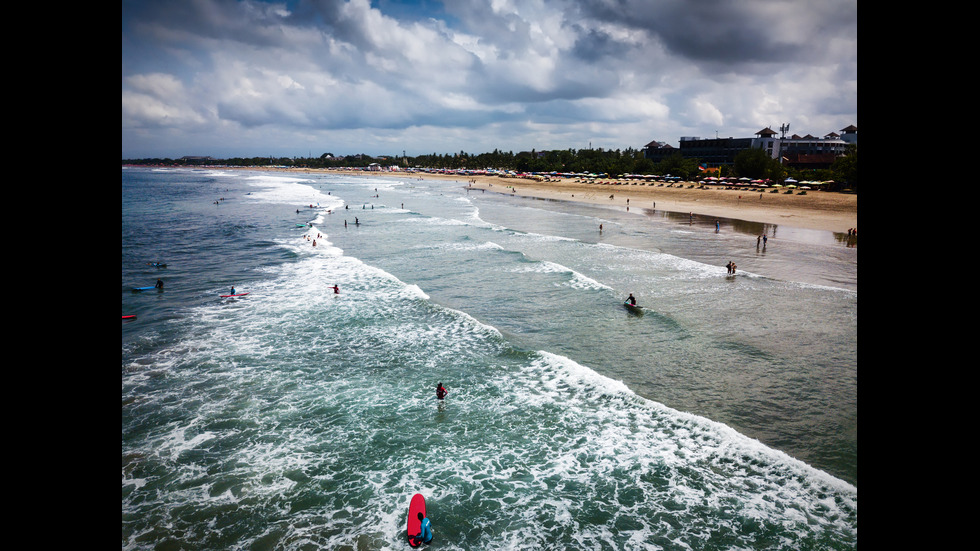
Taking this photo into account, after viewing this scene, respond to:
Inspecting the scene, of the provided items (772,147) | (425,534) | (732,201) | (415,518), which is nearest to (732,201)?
(732,201)

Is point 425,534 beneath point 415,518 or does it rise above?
beneath

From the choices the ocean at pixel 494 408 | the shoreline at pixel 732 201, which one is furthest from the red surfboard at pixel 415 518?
the shoreline at pixel 732 201

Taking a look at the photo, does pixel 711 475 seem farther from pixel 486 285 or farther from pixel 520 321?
pixel 486 285

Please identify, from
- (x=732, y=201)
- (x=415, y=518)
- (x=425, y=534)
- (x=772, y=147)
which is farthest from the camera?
(x=772, y=147)

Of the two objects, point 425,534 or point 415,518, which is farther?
point 415,518

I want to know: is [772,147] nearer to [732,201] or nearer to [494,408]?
[732,201]

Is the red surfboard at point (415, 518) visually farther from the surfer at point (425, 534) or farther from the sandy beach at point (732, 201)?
the sandy beach at point (732, 201)
